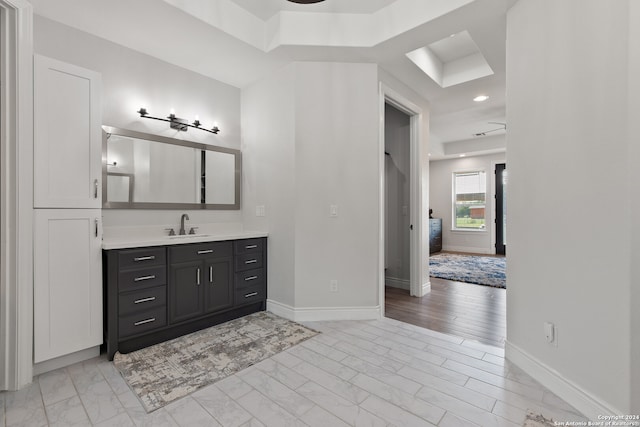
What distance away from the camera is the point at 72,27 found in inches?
97.7

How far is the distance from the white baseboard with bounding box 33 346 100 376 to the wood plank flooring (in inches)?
103

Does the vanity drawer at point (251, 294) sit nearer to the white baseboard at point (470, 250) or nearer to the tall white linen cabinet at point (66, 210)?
the tall white linen cabinet at point (66, 210)

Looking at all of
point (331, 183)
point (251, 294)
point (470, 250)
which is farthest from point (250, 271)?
point (470, 250)

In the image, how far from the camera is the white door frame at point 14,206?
6.17ft

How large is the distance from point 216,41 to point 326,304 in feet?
8.81

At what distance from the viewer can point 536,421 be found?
1.56 metres

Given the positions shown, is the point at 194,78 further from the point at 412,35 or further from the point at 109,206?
the point at 412,35

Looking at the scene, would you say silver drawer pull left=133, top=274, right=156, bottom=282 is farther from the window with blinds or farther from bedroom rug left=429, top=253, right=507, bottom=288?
the window with blinds

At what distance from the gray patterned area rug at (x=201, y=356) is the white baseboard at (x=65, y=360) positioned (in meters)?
0.20

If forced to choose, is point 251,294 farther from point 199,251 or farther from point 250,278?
point 199,251

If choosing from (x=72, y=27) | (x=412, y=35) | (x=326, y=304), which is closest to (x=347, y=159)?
(x=412, y=35)

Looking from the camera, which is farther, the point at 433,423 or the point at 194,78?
the point at 194,78

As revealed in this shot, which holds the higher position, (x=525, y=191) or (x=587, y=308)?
(x=525, y=191)

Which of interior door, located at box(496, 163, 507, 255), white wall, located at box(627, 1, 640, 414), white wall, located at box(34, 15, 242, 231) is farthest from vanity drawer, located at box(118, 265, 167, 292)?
interior door, located at box(496, 163, 507, 255)
